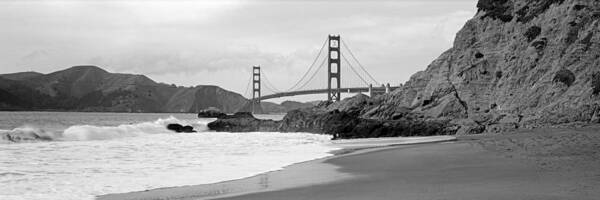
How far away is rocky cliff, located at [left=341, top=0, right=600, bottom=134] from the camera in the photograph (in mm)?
25234

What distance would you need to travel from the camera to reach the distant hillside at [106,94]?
145250 mm

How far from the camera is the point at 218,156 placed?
52.4 ft

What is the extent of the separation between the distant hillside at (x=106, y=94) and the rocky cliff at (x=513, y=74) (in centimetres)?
10846

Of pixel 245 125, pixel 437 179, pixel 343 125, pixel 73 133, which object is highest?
pixel 343 125

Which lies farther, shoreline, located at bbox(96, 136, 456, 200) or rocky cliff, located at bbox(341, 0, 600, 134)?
rocky cliff, located at bbox(341, 0, 600, 134)

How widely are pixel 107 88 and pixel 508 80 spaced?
163898 mm

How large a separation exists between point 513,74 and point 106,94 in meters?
155

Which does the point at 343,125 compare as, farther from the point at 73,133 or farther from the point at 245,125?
the point at 73,133

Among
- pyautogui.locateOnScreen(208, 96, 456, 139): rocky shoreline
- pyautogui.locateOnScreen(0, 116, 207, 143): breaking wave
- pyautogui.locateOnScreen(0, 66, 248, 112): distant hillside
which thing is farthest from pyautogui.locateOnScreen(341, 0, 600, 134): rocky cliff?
pyautogui.locateOnScreen(0, 66, 248, 112): distant hillside

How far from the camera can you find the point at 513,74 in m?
30.5

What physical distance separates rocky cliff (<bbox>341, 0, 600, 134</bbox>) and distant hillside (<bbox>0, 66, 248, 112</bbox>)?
108 meters

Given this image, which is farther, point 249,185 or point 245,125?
point 245,125

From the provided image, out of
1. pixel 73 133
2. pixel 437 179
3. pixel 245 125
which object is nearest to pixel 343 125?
pixel 245 125

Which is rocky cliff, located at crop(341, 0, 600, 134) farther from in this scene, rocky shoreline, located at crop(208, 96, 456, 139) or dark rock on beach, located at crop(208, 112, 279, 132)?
dark rock on beach, located at crop(208, 112, 279, 132)
